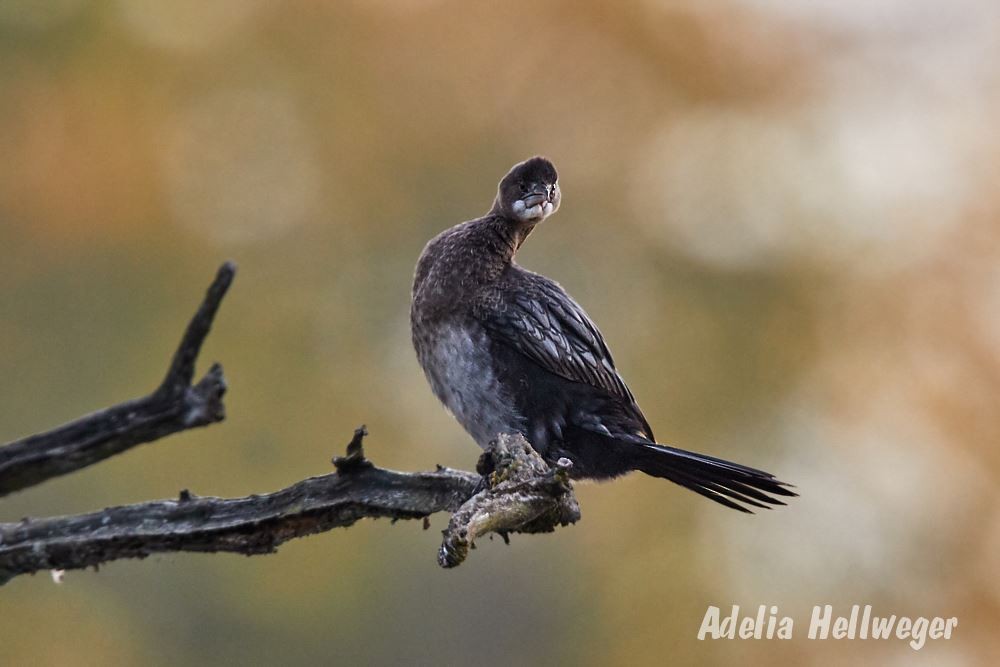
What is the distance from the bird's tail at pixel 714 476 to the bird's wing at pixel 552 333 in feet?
1.16

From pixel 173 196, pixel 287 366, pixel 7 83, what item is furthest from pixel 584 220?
pixel 7 83

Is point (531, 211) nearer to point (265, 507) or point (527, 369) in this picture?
point (527, 369)

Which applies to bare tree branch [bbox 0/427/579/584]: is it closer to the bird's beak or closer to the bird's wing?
the bird's wing

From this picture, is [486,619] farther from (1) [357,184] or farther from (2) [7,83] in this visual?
(2) [7,83]

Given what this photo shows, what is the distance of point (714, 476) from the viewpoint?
447 cm

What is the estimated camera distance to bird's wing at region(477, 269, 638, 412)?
499cm

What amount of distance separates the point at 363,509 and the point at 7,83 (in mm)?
10955

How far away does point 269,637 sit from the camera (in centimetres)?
1021

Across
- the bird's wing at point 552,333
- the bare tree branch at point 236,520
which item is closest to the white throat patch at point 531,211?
the bird's wing at point 552,333

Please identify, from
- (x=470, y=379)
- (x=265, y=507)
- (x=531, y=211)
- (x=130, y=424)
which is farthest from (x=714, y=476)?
(x=130, y=424)

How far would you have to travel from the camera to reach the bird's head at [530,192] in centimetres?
539

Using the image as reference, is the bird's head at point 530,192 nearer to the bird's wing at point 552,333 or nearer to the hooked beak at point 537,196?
A: the hooked beak at point 537,196

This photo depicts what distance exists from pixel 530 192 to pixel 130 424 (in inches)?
105

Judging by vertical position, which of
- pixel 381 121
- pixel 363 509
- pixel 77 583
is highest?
pixel 381 121
